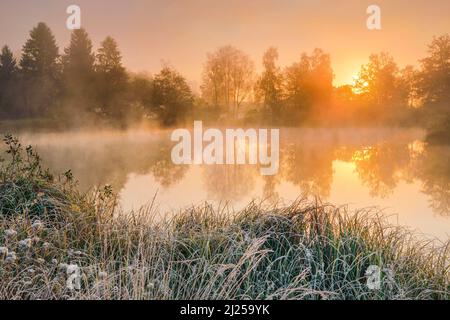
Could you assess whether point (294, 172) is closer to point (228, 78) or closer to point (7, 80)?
point (228, 78)

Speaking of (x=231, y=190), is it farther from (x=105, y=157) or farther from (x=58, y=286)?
(x=58, y=286)

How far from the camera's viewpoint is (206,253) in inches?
130

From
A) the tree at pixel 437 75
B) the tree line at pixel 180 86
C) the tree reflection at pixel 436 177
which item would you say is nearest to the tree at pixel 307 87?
the tree line at pixel 180 86

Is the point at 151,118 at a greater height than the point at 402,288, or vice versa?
the point at 151,118

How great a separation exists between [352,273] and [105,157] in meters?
3.67

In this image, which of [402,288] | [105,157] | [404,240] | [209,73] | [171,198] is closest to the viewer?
[402,288]

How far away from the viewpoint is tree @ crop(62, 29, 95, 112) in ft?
18.1

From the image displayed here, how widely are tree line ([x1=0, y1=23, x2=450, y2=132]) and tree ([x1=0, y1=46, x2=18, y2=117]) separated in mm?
11

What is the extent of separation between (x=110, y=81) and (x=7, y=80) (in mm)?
1171

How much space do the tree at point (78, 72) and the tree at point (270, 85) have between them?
1.99 m

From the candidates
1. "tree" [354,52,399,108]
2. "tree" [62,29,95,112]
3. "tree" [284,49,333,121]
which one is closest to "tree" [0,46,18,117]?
"tree" [62,29,95,112]
